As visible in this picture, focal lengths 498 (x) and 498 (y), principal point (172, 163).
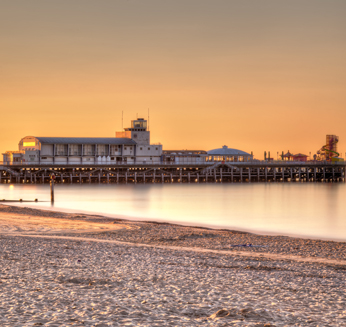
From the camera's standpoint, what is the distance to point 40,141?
9731cm

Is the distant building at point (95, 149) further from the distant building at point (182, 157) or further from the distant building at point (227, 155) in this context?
the distant building at point (227, 155)

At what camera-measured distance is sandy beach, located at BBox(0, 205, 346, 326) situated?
702 cm

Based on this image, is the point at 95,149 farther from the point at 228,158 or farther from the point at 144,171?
the point at 228,158

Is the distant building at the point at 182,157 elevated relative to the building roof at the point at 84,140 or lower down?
lower down

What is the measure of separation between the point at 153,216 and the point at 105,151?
65.3m

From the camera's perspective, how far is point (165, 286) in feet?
29.3

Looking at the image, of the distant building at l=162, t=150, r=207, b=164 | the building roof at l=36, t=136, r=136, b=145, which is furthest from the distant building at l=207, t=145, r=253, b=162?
the building roof at l=36, t=136, r=136, b=145

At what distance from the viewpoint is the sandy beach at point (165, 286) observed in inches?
276

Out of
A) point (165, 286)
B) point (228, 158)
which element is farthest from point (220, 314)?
point (228, 158)

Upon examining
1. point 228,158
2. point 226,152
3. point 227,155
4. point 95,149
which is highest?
point 95,149

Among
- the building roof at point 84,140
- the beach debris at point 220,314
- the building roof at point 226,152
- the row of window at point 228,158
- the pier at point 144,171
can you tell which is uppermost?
the building roof at point 84,140

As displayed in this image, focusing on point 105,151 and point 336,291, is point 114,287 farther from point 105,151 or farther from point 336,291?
point 105,151

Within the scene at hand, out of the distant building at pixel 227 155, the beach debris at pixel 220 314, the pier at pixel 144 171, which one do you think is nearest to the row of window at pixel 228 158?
the distant building at pixel 227 155

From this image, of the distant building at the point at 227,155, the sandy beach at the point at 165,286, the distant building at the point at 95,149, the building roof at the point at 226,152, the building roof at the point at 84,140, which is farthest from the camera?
the building roof at the point at 226,152
